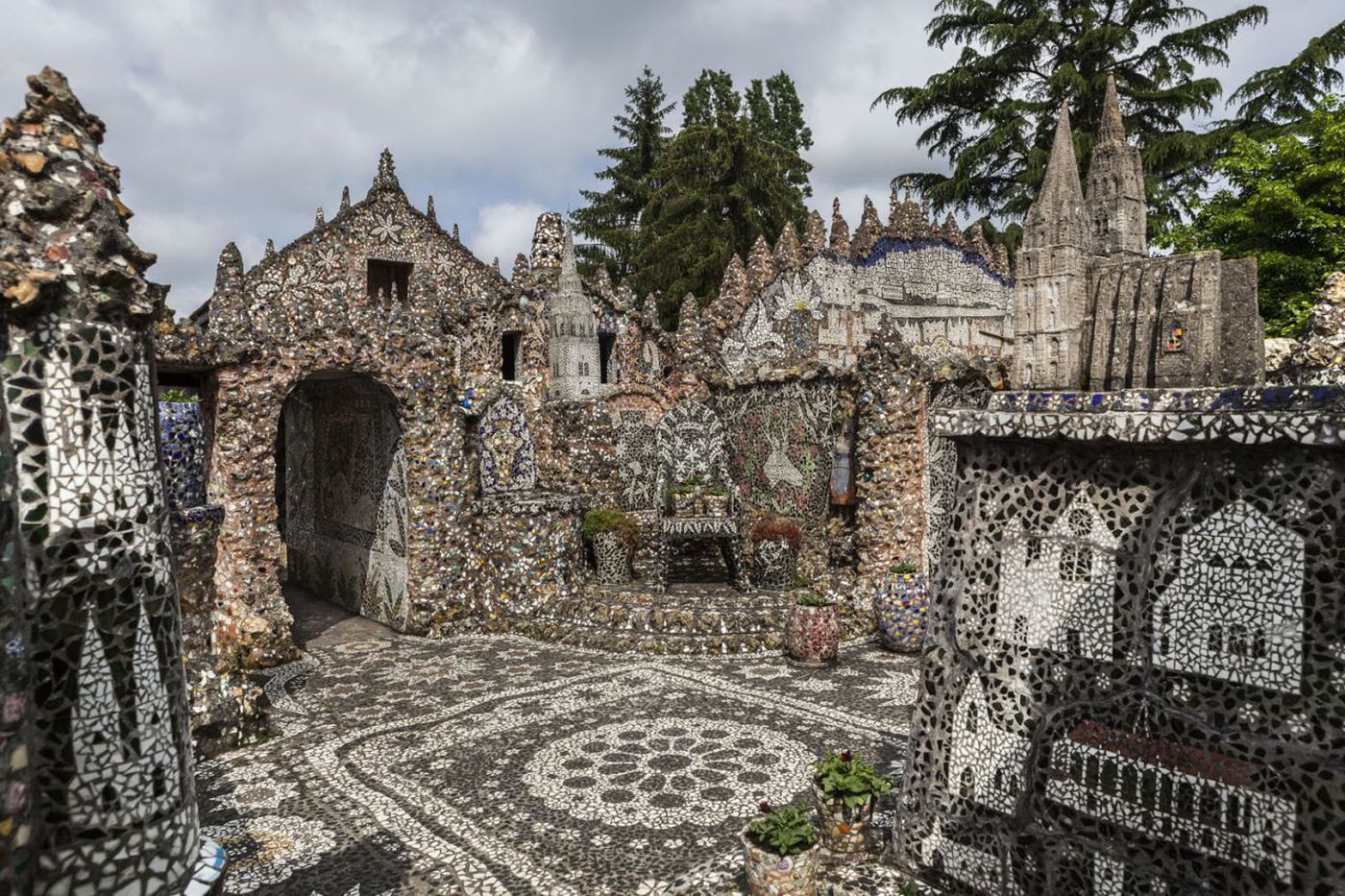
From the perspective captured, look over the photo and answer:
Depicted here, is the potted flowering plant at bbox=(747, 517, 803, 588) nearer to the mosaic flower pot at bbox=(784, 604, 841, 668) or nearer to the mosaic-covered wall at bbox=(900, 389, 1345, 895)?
the mosaic flower pot at bbox=(784, 604, 841, 668)

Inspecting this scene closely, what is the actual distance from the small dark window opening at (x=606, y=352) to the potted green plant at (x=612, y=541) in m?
7.69

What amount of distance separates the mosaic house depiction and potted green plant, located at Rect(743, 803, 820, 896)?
5 cm

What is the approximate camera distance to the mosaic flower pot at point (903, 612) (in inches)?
328

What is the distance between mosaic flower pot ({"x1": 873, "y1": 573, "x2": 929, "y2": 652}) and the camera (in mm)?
8328

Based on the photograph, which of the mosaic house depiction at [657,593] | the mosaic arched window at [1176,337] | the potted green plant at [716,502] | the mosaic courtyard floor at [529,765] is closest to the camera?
the mosaic house depiction at [657,593]

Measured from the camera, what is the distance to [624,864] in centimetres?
440

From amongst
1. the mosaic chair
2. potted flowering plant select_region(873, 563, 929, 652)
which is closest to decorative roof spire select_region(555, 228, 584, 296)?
the mosaic chair

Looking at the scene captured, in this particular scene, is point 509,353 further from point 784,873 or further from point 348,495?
point 784,873

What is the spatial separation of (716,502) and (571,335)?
19.4 ft

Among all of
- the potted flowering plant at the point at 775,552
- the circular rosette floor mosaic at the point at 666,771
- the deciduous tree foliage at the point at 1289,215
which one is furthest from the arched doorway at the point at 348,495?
the deciduous tree foliage at the point at 1289,215

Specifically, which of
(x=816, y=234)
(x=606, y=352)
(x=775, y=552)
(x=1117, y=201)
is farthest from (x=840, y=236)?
(x=1117, y=201)

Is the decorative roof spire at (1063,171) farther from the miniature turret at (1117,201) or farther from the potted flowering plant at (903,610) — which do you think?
the potted flowering plant at (903,610)

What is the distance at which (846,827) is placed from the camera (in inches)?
162

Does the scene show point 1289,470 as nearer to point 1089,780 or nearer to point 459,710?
point 1089,780
